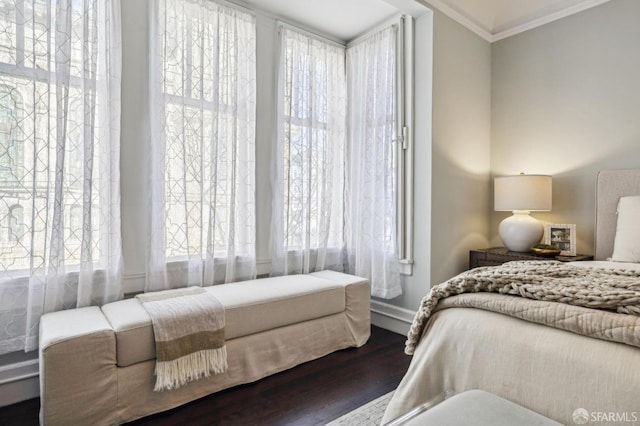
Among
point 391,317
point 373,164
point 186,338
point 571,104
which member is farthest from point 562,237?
point 186,338

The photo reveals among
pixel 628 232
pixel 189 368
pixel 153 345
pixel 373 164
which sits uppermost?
pixel 373 164

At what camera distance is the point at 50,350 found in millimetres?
1518

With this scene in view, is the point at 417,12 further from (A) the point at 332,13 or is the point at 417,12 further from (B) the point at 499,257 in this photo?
(B) the point at 499,257

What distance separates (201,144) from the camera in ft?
8.04

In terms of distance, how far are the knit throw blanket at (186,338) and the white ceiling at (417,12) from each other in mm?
2257

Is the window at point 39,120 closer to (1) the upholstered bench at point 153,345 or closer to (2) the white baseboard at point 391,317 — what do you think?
(1) the upholstered bench at point 153,345

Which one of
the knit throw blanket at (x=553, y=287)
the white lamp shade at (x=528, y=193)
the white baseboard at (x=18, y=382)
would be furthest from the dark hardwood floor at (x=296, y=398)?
the white lamp shade at (x=528, y=193)

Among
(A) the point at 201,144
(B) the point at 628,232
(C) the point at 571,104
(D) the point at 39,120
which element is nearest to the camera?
(D) the point at 39,120

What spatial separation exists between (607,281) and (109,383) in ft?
7.00

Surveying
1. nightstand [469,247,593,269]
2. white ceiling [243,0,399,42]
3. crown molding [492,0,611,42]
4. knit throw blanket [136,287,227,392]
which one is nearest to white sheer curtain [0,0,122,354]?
knit throw blanket [136,287,227,392]

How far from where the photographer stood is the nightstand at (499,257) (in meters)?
2.64

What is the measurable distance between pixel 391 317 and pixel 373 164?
1.33 meters

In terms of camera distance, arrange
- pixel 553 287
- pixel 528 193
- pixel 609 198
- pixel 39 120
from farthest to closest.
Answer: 1. pixel 528 193
2. pixel 609 198
3. pixel 39 120
4. pixel 553 287

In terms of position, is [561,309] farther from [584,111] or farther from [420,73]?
[584,111]
